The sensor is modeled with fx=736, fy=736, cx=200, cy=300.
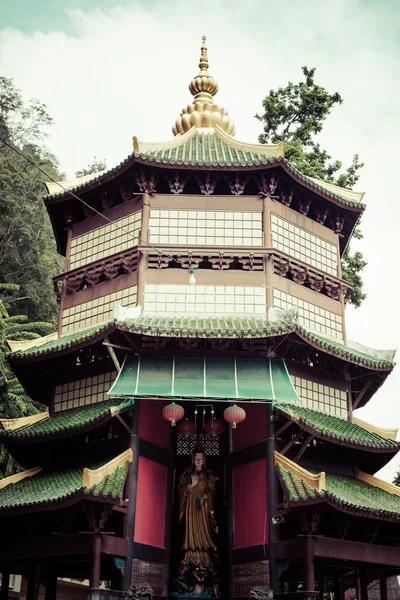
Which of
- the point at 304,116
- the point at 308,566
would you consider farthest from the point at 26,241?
the point at 308,566

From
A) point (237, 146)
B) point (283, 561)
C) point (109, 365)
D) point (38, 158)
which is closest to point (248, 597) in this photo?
point (283, 561)

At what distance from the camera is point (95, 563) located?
1457 centimetres

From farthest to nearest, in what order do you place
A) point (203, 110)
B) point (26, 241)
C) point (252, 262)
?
point (26, 241)
point (203, 110)
point (252, 262)

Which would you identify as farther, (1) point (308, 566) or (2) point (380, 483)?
(2) point (380, 483)

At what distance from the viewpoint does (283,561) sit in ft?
50.1

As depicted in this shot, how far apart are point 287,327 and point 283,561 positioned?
4.88 meters

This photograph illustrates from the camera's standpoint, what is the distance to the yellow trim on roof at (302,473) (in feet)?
48.4

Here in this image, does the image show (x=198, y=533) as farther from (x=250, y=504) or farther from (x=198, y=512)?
(x=250, y=504)

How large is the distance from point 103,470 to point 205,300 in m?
5.52

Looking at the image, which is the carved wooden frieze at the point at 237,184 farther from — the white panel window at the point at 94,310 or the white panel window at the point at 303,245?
the white panel window at the point at 94,310

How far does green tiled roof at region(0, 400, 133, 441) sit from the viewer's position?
641 inches

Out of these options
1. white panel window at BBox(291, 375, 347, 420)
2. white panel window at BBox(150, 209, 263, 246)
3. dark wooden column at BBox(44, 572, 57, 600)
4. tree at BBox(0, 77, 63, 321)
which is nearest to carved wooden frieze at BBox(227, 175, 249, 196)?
white panel window at BBox(150, 209, 263, 246)

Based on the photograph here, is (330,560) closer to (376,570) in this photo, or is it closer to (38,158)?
(376,570)

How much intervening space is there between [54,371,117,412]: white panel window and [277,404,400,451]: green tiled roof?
14.4 feet
